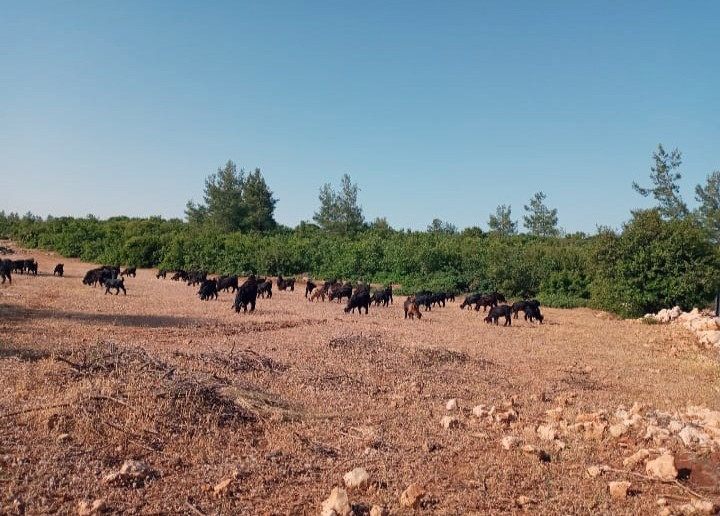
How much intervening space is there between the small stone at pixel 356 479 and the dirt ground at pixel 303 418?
59 millimetres

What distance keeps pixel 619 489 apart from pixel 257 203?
57.1 meters

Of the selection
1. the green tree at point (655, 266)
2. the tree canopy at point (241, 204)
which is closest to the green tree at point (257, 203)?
the tree canopy at point (241, 204)

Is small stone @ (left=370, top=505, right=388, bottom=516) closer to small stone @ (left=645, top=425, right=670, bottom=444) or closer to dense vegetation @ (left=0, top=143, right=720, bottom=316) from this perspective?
small stone @ (left=645, top=425, right=670, bottom=444)

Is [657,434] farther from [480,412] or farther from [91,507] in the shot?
[91,507]

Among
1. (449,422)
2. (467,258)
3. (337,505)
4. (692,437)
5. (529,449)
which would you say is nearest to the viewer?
(337,505)

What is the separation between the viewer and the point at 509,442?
7098mm

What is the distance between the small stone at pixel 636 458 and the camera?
6.68m

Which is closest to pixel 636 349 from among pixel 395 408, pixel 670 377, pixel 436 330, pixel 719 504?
pixel 670 377

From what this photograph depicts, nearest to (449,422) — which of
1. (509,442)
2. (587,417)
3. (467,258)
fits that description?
(509,442)

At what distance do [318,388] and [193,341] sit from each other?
4762 mm

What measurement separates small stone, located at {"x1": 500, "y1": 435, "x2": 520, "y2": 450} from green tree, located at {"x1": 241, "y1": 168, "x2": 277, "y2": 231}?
5452cm

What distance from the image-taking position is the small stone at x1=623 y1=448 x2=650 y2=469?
6.68 m

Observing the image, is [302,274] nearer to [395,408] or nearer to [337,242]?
[337,242]

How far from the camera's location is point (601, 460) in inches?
272
